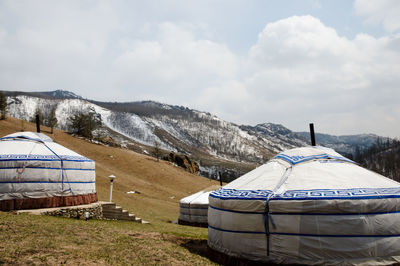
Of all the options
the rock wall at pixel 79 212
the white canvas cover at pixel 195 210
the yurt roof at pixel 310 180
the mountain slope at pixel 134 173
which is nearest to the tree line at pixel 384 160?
the mountain slope at pixel 134 173

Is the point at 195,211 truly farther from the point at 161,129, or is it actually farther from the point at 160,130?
the point at 161,129

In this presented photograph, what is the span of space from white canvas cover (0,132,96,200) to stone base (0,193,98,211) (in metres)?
0.13

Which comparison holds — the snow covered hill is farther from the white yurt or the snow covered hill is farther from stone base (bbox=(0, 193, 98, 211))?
stone base (bbox=(0, 193, 98, 211))

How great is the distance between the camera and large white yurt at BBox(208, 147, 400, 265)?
16.5 ft

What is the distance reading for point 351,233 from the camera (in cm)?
504

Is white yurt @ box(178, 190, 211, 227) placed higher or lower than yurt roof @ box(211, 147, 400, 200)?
lower

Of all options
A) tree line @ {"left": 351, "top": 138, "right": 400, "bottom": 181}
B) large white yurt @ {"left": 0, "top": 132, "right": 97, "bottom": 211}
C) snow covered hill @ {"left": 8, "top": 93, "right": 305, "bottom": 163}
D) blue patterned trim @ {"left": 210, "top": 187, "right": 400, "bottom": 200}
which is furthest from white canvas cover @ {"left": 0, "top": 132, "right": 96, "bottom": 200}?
snow covered hill @ {"left": 8, "top": 93, "right": 305, "bottom": 163}

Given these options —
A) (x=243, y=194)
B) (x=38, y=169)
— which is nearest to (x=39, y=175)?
(x=38, y=169)

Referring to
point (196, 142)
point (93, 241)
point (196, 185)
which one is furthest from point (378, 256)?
point (196, 142)

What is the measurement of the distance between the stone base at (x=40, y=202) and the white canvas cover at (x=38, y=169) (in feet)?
A: 0.41

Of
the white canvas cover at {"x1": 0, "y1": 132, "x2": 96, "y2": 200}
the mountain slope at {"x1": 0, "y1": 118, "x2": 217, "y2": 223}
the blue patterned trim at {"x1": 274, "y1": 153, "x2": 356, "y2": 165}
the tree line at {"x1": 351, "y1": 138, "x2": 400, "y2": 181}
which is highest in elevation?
the blue patterned trim at {"x1": 274, "y1": 153, "x2": 356, "y2": 165}

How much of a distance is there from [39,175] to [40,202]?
0.89m

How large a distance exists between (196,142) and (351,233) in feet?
420

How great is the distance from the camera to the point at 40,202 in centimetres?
1057
